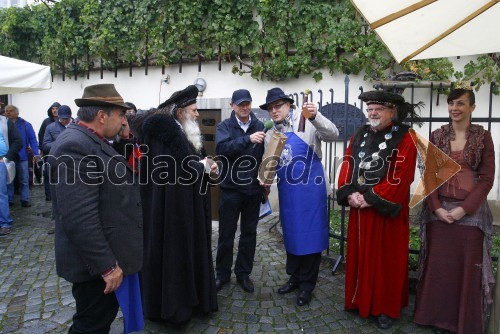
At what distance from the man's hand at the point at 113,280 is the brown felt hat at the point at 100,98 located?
0.98 m

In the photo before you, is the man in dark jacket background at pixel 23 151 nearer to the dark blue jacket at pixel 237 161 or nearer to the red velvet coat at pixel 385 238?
the dark blue jacket at pixel 237 161

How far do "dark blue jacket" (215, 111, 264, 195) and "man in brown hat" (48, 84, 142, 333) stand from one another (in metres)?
1.49

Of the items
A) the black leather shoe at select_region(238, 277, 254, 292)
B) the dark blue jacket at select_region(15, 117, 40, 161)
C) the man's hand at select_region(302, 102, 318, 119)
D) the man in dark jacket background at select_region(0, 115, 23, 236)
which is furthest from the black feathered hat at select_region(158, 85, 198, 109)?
the dark blue jacket at select_region(15, 117, 40, 161)

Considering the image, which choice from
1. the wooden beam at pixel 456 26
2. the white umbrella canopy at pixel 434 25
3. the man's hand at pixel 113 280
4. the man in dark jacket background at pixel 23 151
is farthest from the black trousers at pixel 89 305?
the man in dark jacket background at pixel 23 151

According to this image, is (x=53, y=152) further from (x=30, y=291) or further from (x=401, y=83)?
(x=401, y=83)

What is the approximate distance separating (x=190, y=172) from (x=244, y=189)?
0.87 metres

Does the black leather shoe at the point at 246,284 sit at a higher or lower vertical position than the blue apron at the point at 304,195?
lower

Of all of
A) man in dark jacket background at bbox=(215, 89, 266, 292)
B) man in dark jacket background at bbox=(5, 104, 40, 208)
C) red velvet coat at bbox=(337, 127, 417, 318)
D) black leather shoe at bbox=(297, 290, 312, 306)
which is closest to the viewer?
red velvet coat at bbox=(337, 127, 417, 318)

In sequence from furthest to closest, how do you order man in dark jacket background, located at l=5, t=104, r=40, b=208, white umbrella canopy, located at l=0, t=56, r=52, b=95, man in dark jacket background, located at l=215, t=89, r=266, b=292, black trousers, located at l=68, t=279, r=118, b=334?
man in dark jacket background, located at l=5, t=104, r=40, b=208 → white umbrella canopy, located at l=0, t=56, r=52, b=95 → man in dark jacket background, located at l=215, t=89, r=266, b=292 → black trousers, located at l=68, t=279, r=118, b=334

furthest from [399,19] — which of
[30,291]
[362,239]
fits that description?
[30,291]

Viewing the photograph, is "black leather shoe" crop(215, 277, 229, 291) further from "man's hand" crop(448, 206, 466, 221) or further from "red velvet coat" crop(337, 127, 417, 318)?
"man's hand" crop(448, 206, 466, 221)

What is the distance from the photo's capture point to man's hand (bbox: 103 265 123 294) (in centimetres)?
225

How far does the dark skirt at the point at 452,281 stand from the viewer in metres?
3.15

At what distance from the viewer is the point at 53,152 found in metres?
2.27
